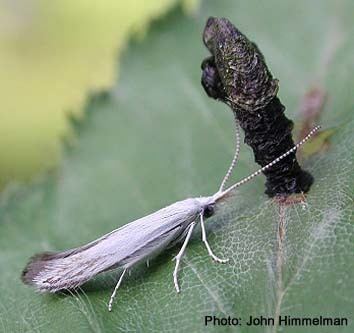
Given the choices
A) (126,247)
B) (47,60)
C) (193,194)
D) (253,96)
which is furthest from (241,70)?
(47,60)

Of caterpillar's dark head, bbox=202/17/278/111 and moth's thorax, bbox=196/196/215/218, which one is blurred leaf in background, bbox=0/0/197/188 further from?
caterpillar's dark head, bbox=202/17/278/111

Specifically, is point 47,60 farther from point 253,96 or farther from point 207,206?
point 253,96

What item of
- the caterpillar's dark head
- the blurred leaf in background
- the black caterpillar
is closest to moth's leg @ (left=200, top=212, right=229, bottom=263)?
the black caterpillar

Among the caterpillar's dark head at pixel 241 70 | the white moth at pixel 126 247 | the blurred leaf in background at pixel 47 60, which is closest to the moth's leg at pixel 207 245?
the white moth at pixel 126 247

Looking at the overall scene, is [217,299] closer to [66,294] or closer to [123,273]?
[123,273]

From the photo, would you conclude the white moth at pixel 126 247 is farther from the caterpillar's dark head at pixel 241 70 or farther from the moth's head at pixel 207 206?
the caterpillar's dark head at pixel 241 70

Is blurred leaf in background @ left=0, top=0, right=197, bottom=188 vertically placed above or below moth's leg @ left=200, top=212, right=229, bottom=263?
above
